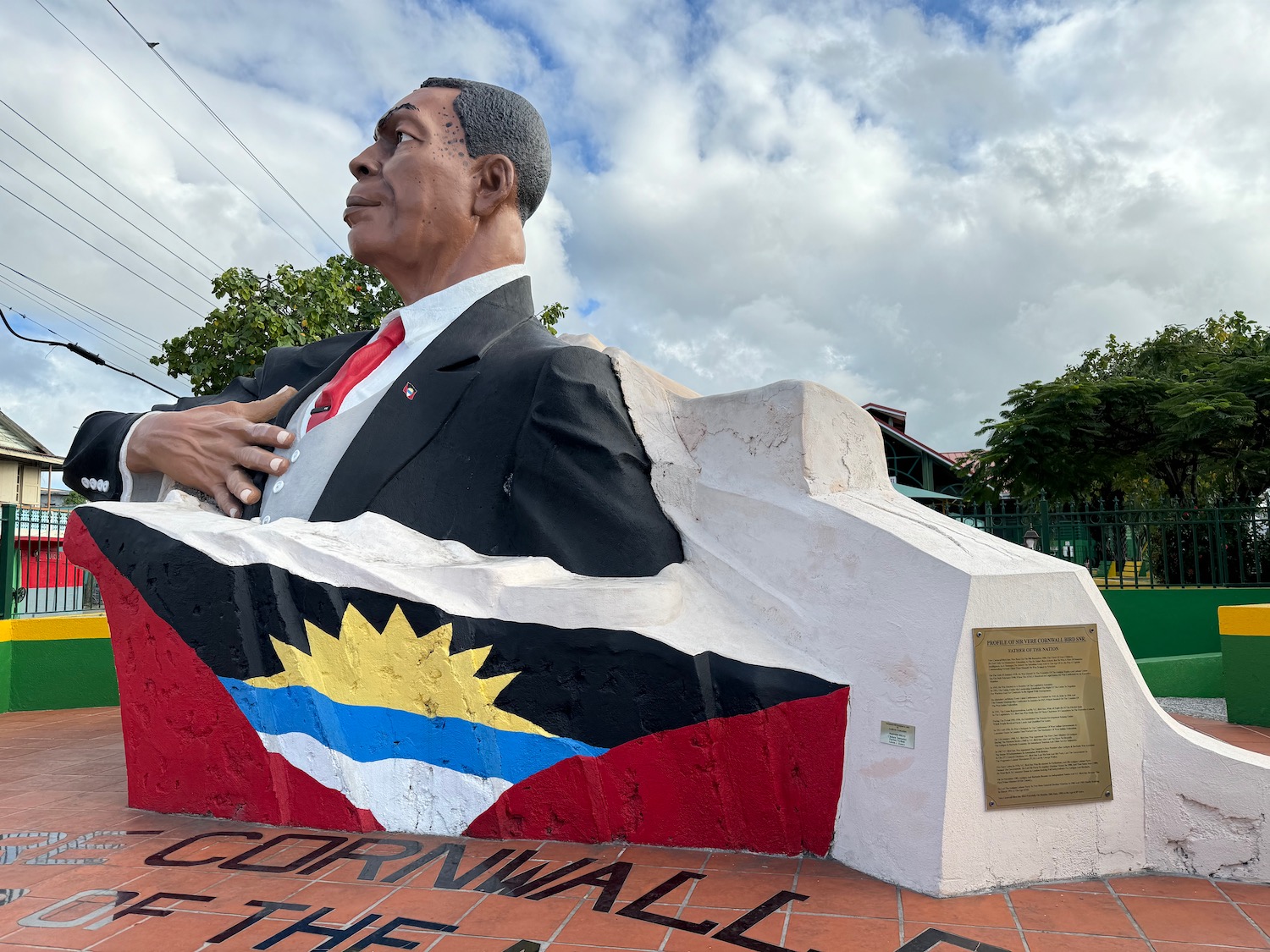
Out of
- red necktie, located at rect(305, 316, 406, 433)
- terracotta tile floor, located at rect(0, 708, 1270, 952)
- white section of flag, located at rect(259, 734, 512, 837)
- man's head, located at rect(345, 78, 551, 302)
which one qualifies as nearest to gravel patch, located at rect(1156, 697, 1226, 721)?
terracotta tile floor, located at rect(0, 708, 1270, 952)

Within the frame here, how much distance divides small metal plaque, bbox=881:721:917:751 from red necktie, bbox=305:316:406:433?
278 cm

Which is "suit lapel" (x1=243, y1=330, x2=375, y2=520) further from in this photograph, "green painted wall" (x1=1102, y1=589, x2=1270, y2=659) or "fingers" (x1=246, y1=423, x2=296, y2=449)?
"green painted wall" (x1=1102, y1=589, x2=1270, y2=659)

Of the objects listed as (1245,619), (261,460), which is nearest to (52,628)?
(261,460)

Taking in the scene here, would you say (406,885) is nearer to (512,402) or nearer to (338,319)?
(512,402)

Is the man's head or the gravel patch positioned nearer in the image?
the man's head

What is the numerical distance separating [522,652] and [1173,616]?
852 centimetres

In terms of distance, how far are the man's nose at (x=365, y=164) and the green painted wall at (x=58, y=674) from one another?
4.99 meters

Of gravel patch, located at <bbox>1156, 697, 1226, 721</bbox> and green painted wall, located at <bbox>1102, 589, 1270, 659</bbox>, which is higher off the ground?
green painted wall, located at <bbox>1102, 589, 1270, 659</bbox>

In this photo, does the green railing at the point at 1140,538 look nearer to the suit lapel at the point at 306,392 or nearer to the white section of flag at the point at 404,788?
the suit lapel at the point at 306,392

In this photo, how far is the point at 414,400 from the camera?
405cm

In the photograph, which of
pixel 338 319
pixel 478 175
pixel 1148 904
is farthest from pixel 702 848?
pixel 338 319

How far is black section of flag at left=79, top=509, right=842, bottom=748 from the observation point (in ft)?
10.5

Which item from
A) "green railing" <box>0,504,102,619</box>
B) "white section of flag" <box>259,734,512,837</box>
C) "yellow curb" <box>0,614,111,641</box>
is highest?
"green railing" <box>0,504,102,619</box>

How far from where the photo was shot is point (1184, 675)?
7293mm
